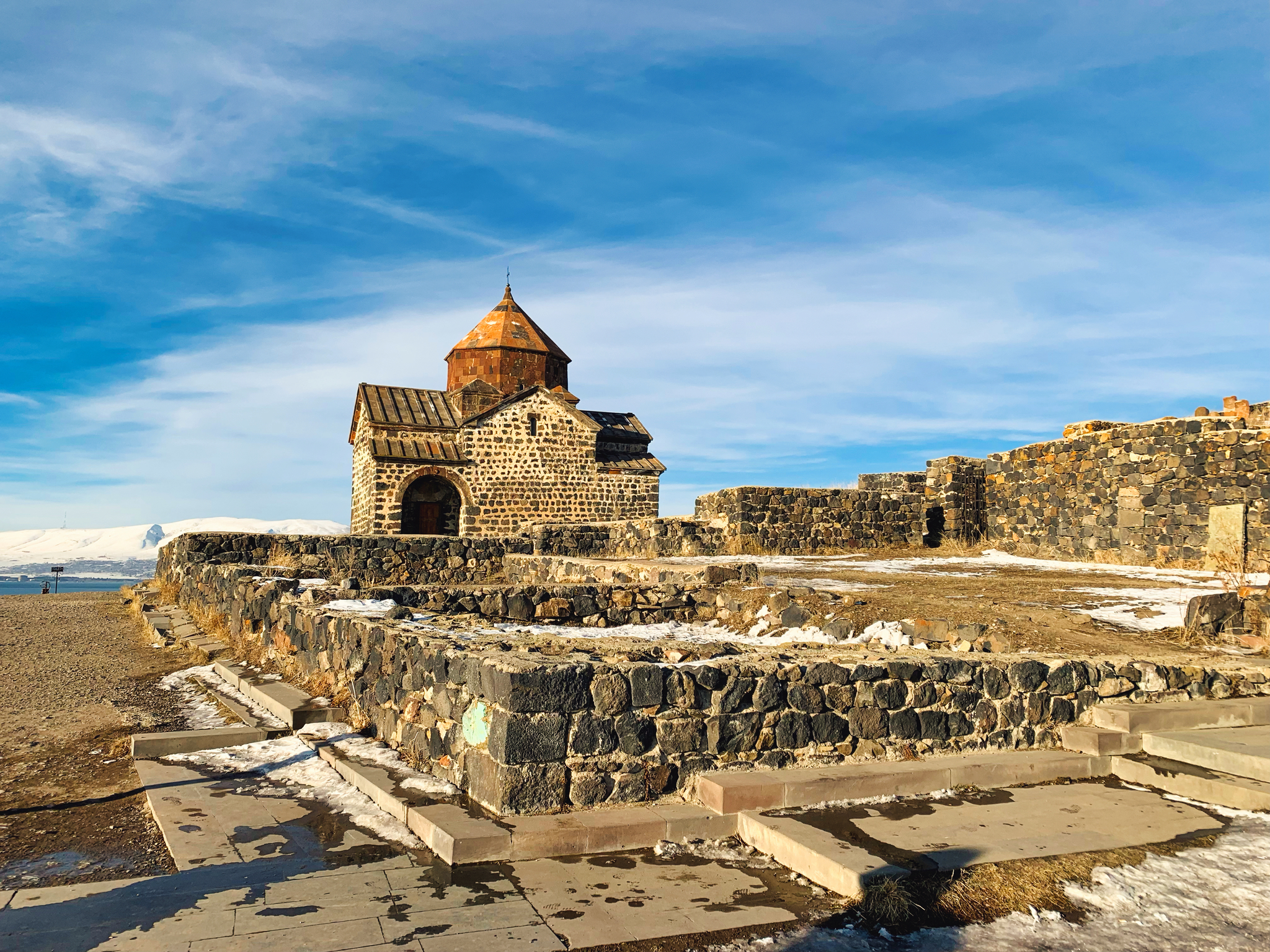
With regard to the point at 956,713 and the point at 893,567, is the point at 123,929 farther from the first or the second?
the point at 893,567

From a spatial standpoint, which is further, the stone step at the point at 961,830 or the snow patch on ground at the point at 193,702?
the snow patch on ground at the point at 193,702

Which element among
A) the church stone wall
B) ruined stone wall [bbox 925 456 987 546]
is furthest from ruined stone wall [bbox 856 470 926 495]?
the church stone wall

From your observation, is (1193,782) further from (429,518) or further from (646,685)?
(429,518)

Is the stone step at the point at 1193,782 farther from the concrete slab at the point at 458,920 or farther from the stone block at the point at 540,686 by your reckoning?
the concrete slab at the point at 458,920

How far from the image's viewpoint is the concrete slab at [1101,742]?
17.2 ft

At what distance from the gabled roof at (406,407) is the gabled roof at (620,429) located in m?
4.56

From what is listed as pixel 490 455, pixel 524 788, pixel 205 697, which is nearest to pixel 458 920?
pixel 524 788

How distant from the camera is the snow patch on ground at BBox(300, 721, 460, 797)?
4793 mm

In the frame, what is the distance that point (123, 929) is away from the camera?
3223mm

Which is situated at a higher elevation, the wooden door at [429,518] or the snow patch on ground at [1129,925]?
the wooden door at [429,518]

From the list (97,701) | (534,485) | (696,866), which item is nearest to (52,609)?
(97,701)

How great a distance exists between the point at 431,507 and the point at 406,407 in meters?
2.97

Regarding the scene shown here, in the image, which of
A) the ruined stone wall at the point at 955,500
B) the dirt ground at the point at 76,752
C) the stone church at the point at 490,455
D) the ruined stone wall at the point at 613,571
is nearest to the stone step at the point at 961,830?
the dirt ground at the point at 76,752

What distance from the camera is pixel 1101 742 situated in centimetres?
526
